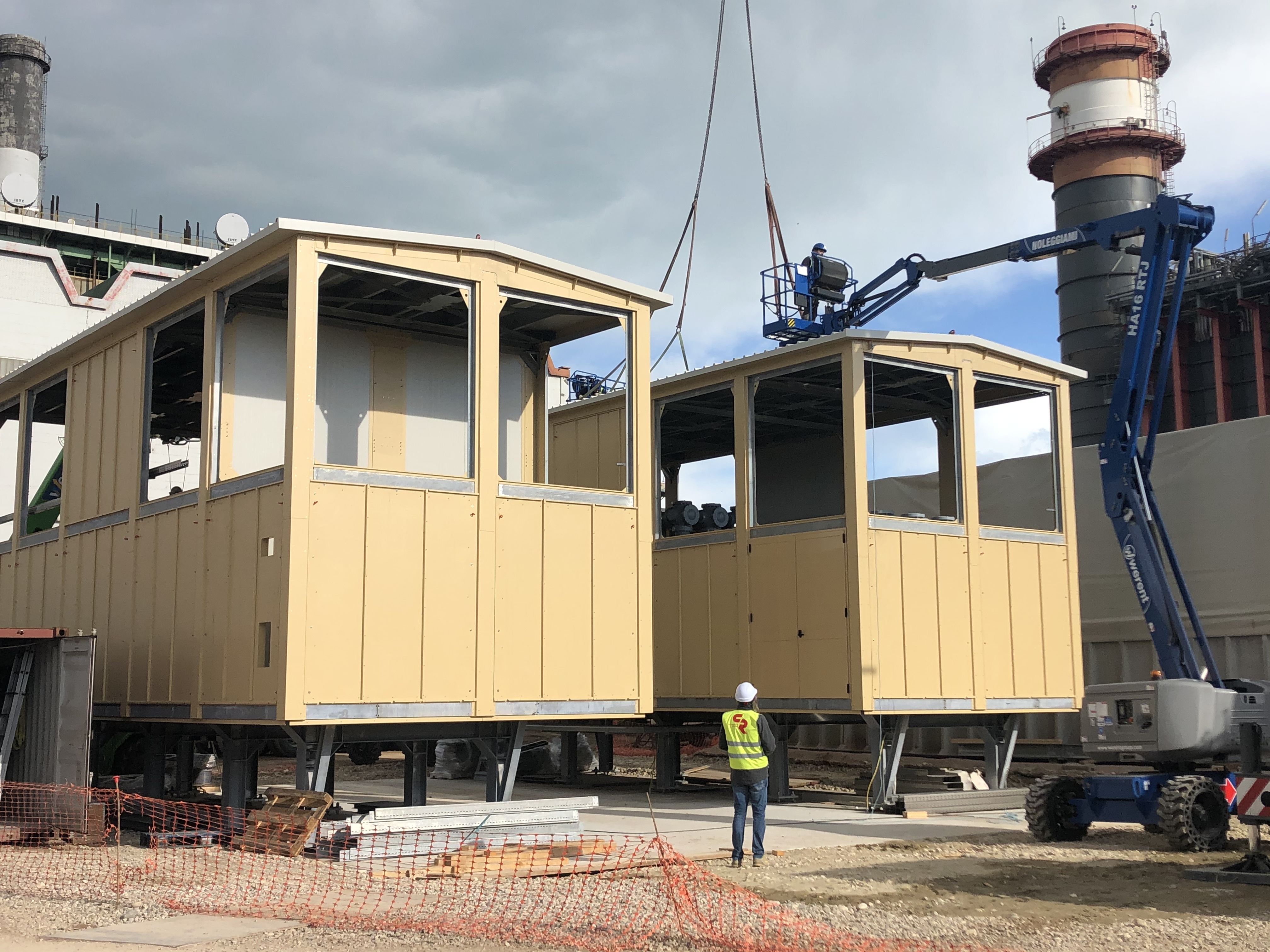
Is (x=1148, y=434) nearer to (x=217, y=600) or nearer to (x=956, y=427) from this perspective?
(x=956, y=427)

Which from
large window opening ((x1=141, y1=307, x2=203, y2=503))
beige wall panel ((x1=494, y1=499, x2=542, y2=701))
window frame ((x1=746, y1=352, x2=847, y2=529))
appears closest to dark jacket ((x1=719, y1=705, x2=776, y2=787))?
beige wall panel ((x1=494, y1=499, x2=542, y2=701))

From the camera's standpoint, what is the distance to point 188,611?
45.6ft

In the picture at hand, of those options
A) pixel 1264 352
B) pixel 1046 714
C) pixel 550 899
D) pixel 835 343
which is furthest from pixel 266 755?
pixel 1264 352

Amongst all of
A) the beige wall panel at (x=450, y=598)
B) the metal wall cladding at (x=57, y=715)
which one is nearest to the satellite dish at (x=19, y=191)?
the metal wall cladding at (x=57, y=715)

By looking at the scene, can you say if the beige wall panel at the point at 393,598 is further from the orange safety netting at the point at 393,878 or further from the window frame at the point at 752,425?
the window frame at the point at 752,425

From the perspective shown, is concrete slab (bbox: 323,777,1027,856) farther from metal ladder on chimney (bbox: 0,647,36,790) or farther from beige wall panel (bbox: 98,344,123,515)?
beige wall panel (bbox: 98,344,123,515)

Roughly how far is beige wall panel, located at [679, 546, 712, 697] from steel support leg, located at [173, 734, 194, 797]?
654 centimetres

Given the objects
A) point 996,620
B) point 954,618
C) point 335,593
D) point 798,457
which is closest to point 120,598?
point 335,593

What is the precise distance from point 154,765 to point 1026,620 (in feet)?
37.1

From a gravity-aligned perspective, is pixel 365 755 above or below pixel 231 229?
below

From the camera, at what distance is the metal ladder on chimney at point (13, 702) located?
13.1m

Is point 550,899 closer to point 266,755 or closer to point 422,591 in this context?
point 422,591

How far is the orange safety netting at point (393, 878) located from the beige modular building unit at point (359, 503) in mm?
1177

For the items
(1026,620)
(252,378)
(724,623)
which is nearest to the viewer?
(252,378)
